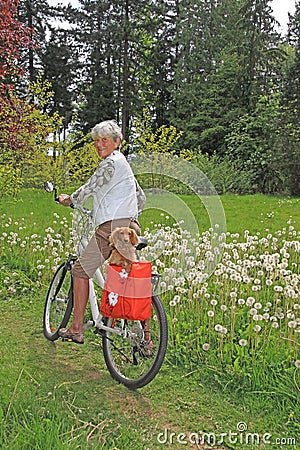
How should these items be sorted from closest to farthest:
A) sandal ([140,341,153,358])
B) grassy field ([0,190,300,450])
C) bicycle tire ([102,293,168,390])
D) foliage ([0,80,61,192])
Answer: grassy field ([0,190,300,450]), bicycle tire ([102,293,168,390]), sandal ([140,341,153,358]), foliage ([0,80,61,192])

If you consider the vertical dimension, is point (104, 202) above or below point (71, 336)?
above

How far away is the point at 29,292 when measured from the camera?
20.3ft

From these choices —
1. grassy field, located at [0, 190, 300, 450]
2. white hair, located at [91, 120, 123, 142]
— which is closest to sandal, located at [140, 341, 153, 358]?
grassy field, located at [0, 190, 300, 450]

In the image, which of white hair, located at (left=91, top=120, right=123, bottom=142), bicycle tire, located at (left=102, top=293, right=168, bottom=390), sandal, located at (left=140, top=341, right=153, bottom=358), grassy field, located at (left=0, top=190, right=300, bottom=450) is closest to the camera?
grassy field, located at (left=0, top=190, right=300, bottom=450)

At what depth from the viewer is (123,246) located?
362cm

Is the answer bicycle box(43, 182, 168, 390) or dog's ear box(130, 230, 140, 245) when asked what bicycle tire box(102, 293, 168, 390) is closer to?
bicycle box(43, 182, 168, 390)

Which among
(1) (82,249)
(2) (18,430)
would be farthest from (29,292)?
(2) (18,430)

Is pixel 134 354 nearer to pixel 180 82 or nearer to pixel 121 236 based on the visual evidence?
pixel 121 236

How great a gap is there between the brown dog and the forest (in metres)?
13.3

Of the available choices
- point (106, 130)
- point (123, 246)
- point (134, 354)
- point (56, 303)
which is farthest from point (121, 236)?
point (56, 303)

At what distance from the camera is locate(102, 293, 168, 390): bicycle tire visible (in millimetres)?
3570

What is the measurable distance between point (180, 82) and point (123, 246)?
26243 mm

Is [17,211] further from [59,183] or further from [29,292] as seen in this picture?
[59,183]

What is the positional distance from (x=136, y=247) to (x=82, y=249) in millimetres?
637
